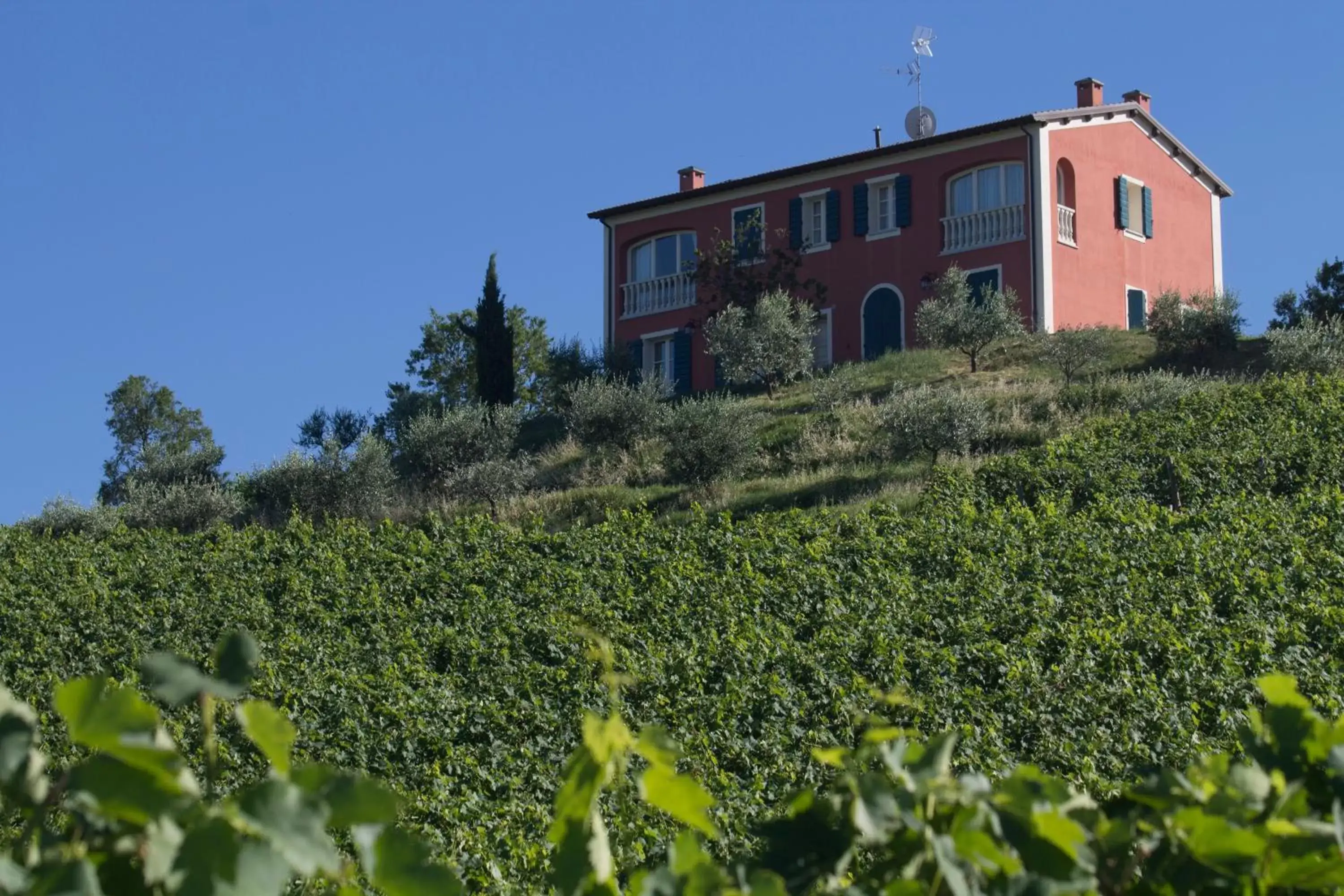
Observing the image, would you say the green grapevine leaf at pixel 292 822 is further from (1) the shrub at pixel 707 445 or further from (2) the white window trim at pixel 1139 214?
(2) the white window trim at pixel 1139 214

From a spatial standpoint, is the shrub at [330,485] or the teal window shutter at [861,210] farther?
the teal window shutter at [861,210]

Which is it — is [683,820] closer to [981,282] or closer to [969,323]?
[969,323]

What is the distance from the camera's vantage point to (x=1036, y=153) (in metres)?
29.0

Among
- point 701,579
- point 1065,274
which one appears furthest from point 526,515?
point 1065,274

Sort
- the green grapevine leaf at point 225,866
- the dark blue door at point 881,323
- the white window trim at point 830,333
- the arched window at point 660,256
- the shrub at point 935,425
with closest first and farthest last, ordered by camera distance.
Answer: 1. the green grapevine leaf at point 225,866
2. the shrub at point 935,425
3. the dark blue door at point 881,323
4. the white window trim at point 830,333
5. the arched window at point 660,256

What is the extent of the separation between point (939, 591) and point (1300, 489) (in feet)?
17.1

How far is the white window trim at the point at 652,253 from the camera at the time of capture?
A: 1355 inches

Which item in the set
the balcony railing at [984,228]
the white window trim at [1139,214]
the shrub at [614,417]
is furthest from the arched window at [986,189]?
the shrub at [614,417]

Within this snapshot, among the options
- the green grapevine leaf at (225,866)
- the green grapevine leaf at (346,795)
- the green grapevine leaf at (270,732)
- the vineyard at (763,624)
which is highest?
the green grapevine leaf at (270,732)

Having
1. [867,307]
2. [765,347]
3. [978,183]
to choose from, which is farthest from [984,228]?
[765,347]

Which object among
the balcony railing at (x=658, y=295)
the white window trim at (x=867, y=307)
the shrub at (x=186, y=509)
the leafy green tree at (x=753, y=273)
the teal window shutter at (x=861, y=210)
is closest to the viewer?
the shrub at (x=186, y=509)

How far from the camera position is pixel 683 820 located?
196 cm

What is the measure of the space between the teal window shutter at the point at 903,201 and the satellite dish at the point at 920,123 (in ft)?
8.10

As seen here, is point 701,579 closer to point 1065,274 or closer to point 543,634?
point 543,634
